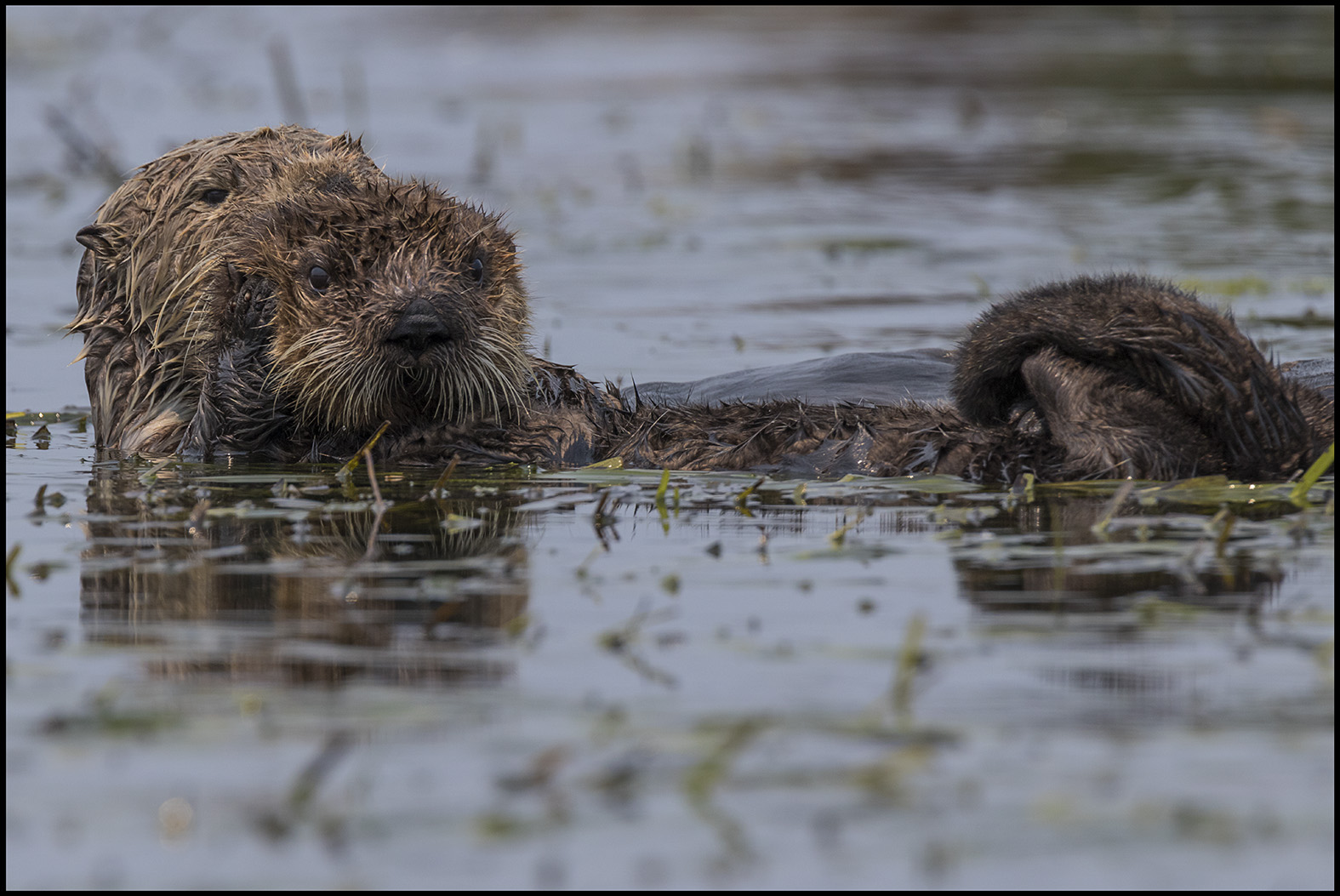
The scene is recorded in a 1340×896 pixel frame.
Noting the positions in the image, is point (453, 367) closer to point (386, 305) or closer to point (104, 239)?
point (386, 305)

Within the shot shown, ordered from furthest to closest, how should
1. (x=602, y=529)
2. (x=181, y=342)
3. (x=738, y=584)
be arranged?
(x=181, y=342) < (x=602, y=529) < (x=738, y=584)

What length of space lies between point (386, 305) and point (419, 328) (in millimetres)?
136

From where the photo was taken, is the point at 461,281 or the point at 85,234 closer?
the point at 461,281

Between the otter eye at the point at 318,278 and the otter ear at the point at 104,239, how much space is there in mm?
1090

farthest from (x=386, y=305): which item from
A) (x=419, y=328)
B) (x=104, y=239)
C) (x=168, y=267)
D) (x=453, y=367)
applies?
(x=104, y=239)

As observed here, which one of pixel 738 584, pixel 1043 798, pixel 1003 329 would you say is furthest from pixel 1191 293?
pixel 1043 798

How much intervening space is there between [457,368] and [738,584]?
141 centimetres

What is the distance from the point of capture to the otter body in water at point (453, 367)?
4152 mm

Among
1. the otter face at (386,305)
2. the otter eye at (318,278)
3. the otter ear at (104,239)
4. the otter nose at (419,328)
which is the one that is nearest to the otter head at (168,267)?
the otter ear at (104,239)

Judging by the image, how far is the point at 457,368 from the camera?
184 inches

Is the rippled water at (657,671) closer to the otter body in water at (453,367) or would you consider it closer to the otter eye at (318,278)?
the otter body in water at (453,367)

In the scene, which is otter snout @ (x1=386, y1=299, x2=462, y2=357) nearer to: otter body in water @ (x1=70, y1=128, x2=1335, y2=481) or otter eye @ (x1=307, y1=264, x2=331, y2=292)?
otter body in water @ (x1=70, y1=128, x2=1335, y2=481)

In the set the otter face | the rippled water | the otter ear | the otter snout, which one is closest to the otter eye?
the otter face

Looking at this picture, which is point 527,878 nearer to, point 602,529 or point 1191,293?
point 602,529
